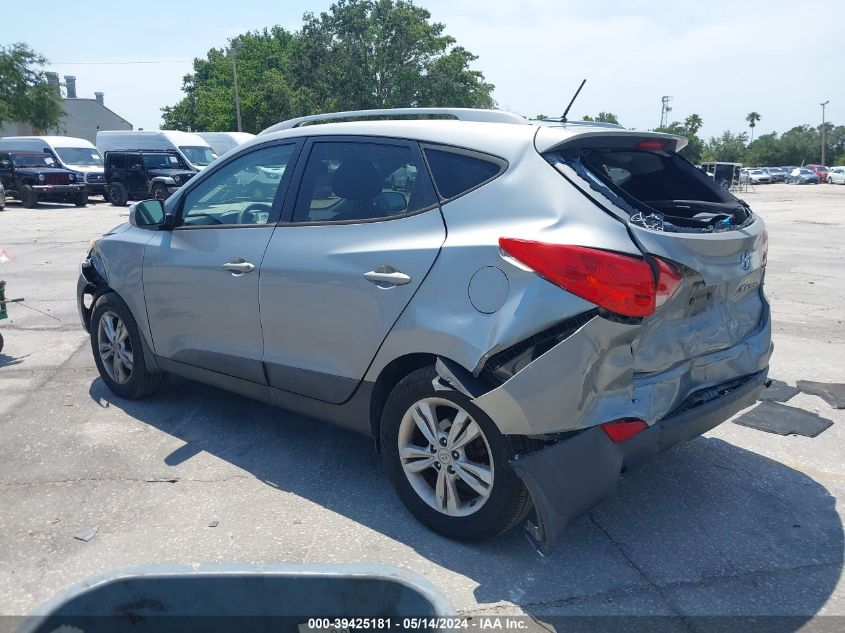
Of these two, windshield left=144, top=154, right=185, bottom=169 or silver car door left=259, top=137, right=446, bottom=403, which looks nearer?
silver car door left=259, top=137, right=446, bottom=403

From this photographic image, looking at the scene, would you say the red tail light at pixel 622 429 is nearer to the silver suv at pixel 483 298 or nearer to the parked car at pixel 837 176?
the silver suv at pixel 483 298

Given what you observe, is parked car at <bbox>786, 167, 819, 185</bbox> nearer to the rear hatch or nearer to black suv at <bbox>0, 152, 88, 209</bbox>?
black suv at <bbox>0, 152, 88, 209</bbox>

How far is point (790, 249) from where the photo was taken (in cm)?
1387

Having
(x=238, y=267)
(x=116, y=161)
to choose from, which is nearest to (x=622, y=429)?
(x=238, y=267)

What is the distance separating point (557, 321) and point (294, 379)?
162 cm

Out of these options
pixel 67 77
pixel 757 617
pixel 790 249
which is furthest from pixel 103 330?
pixel 67 77

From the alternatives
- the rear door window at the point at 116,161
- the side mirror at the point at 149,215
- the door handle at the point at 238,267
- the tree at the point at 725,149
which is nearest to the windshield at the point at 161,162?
the rear door window at the point at 116,161

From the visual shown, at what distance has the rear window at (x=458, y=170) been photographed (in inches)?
129

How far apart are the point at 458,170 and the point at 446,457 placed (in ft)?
4.20

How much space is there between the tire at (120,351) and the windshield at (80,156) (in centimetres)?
2460

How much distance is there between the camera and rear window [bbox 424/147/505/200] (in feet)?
10.7

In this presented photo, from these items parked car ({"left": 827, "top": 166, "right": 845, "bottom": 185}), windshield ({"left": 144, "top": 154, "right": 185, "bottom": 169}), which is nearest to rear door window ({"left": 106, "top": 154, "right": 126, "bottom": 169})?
windshield ({"left": 144, "top": 154, "right": 185, "bottom": 169})

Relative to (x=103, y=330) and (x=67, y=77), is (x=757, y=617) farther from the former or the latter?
(x=67, y=77)

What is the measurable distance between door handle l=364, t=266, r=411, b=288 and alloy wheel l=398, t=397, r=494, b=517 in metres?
0.54
